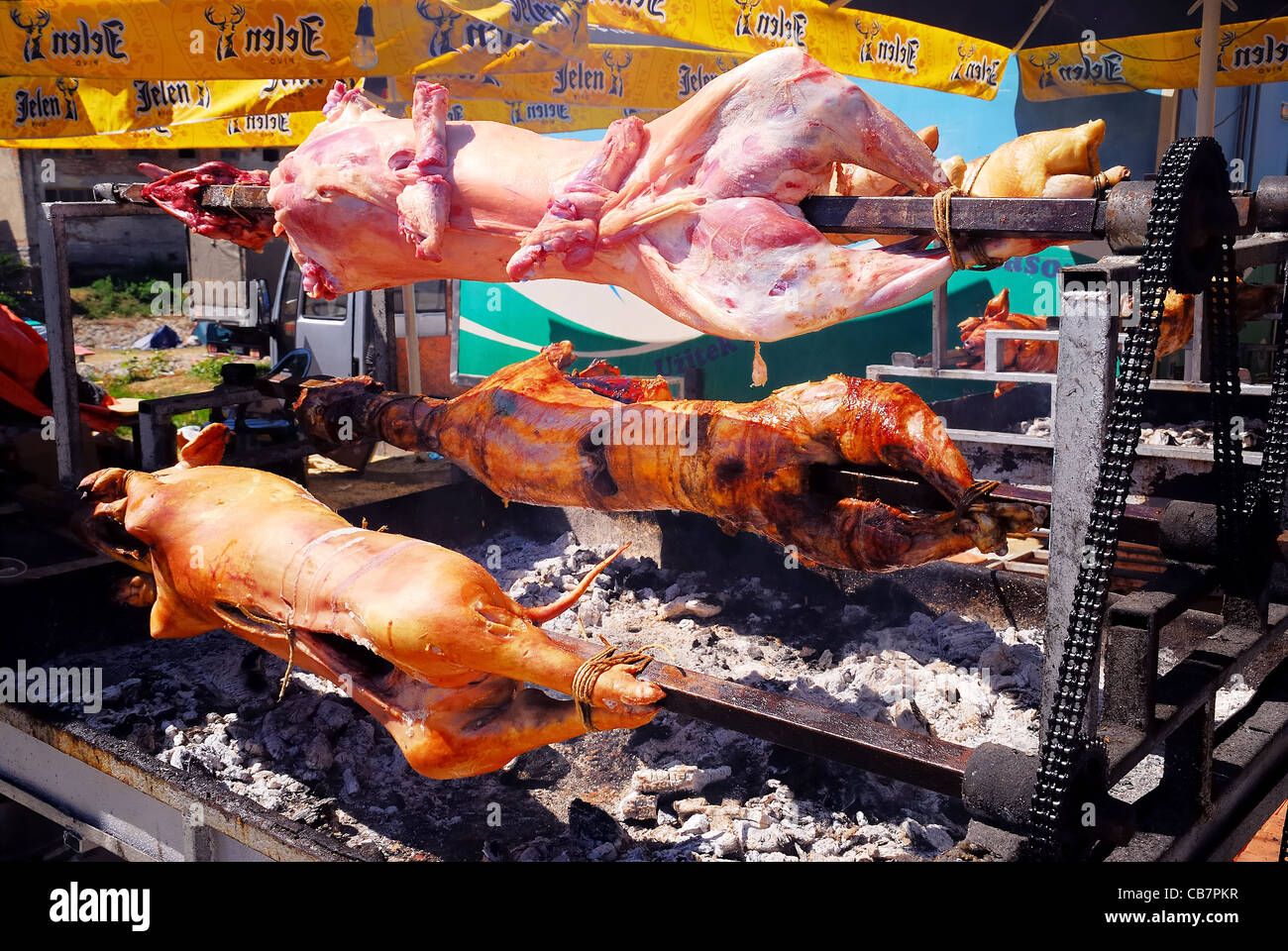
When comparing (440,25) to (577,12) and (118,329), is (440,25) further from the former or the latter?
(118,329)

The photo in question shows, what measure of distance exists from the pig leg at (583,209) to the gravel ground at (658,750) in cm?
164

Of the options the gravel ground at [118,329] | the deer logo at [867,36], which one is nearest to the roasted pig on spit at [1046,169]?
the deer logo at [867,36]

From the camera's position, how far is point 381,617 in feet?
8.50

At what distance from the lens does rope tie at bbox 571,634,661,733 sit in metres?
2.38

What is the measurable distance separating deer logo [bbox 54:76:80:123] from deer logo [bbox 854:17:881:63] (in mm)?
5921

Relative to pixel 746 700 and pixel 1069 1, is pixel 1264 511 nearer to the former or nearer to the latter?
pixel 746 700

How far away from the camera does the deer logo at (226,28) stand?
5711 mm

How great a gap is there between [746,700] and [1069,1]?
872 cm

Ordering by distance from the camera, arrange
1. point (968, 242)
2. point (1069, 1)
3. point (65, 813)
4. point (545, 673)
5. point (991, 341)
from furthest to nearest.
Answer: point (1069, 1)
point (991, 341)
point (65, 813)
point (545, 673)
point (968, 242)

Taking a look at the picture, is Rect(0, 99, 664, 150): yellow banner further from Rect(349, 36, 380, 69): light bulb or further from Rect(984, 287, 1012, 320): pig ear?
Rect(984, 287, 1012, 320): pig ear

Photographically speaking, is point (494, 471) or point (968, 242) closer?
point (968, 242)

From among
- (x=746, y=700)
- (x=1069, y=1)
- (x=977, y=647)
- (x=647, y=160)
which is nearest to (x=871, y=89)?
(x=1069, y=1)

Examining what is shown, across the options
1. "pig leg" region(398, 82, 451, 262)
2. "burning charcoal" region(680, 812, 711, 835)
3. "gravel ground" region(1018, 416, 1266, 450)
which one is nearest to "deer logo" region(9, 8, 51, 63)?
"pig leg" region(398, 82, 451, 262)

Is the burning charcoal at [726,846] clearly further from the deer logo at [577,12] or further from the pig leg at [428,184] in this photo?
the deer logo at [577,12]
